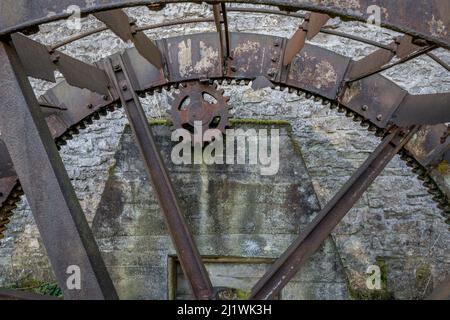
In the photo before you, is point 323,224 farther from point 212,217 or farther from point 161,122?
point 161,122

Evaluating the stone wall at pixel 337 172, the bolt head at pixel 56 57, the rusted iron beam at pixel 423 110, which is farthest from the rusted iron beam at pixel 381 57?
the bolt head at pixel 56 57

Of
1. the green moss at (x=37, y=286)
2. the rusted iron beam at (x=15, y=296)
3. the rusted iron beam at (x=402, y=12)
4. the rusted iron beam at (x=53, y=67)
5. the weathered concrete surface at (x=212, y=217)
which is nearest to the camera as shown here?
the rusted iron beam at (x=402, y=12)

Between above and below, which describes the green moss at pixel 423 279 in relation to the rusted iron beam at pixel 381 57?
below

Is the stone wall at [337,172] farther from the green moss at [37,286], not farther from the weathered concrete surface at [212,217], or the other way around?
the weathered concrete surface at [212,217]

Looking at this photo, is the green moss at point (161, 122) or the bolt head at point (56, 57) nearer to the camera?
the bolt head at point (56, 57)

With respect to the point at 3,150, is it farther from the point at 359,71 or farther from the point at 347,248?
the point at 347,248

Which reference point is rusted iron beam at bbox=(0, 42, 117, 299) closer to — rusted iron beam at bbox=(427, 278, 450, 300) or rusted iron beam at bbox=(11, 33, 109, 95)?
rusted iron beam at bbox=(11, 33, 109, 95)
